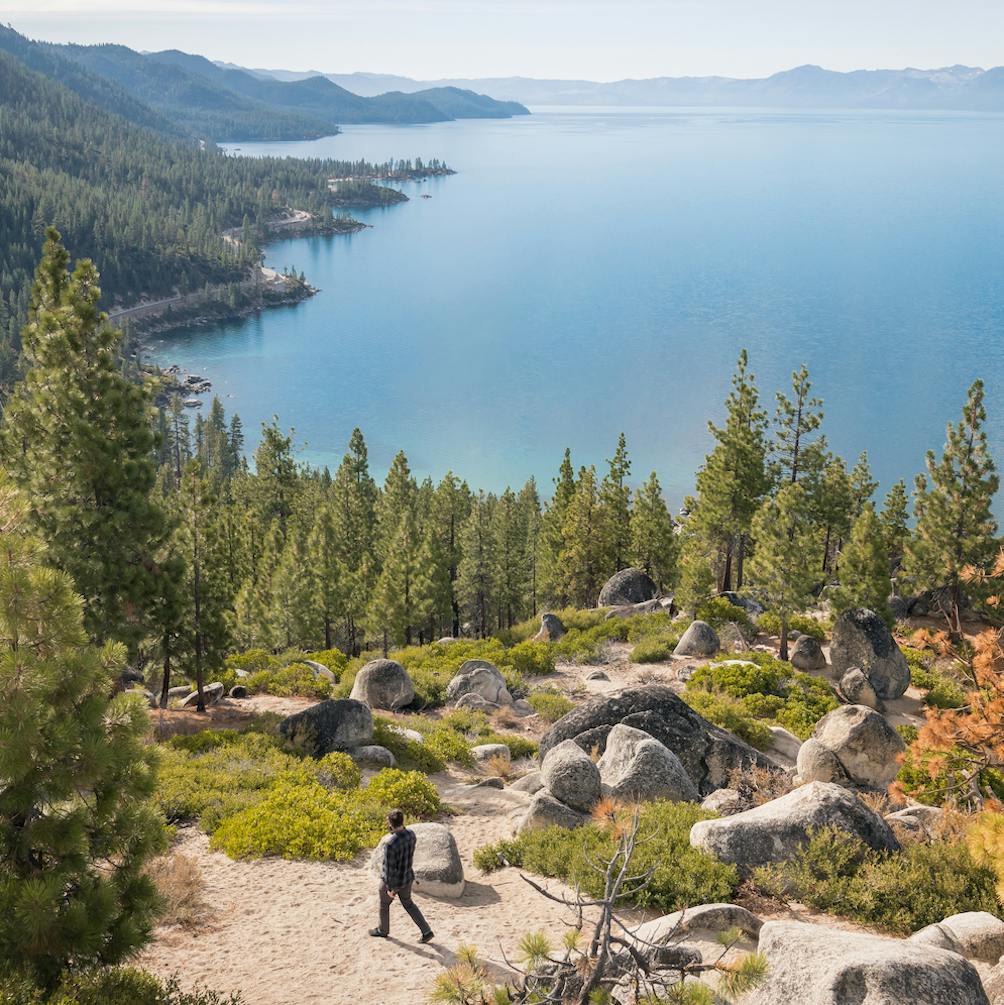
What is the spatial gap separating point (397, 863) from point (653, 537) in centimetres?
4129

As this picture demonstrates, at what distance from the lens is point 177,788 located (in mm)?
18547

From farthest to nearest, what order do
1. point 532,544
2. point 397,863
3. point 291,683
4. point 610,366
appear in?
point 610,366 < point 532,544 < point 291,683 < point 397,863

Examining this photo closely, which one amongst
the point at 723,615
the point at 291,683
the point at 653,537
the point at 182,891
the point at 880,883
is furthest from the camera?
the point at 653,537

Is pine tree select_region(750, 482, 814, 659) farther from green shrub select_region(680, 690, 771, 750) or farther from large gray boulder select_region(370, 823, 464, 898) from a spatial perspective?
large gray boulder select_region(370, 823, 464, 898)

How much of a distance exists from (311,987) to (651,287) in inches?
7719

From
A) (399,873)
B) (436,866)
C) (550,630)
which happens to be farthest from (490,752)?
(550,630)

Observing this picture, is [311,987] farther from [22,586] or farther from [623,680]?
[623,680]

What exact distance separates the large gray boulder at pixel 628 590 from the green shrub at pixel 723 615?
678 centimetres

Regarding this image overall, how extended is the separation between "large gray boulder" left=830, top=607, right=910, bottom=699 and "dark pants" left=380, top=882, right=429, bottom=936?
25984 millimetres

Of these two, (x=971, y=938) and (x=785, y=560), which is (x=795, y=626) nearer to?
(x=785, y=560)

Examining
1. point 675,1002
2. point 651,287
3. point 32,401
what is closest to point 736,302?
point 651,287

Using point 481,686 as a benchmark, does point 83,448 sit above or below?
above

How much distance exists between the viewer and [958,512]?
44656 millimetres

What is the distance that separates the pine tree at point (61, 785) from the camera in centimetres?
874
